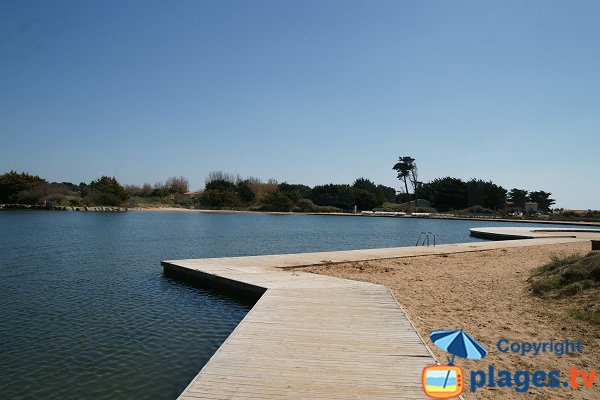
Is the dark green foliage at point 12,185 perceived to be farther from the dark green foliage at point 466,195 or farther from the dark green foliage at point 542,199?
the dark green foliage at point 542,199

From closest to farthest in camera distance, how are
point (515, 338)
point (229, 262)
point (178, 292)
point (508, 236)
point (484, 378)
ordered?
point (484, 378) → point (515, 338) → point (178, 292) → point (229, 262) → point (508, 236)

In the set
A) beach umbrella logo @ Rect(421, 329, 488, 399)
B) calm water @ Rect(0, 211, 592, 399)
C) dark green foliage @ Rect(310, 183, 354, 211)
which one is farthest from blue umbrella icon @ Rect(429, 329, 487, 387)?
dark green foliage @ Rect(310, 183, 354, 211)

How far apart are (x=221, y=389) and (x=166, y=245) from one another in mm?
18078

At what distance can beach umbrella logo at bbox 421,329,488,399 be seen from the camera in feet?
10.4

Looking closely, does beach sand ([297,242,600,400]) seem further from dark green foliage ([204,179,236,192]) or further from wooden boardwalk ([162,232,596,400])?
dark green foliage ([204,179,236,192])

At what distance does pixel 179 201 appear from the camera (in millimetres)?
82188

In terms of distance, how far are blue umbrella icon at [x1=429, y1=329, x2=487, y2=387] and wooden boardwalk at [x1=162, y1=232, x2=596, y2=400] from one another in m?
0.96

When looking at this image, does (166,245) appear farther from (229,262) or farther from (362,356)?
(362,356)

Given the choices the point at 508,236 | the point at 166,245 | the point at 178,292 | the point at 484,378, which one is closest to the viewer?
the point at 484,378

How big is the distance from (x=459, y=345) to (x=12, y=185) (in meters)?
71.4

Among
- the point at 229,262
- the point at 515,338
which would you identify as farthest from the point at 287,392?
the point at 229,262

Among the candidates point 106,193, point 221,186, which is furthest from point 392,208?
point 106,193

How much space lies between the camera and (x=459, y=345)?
323 centimetres

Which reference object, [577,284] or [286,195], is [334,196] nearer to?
[286,195]
